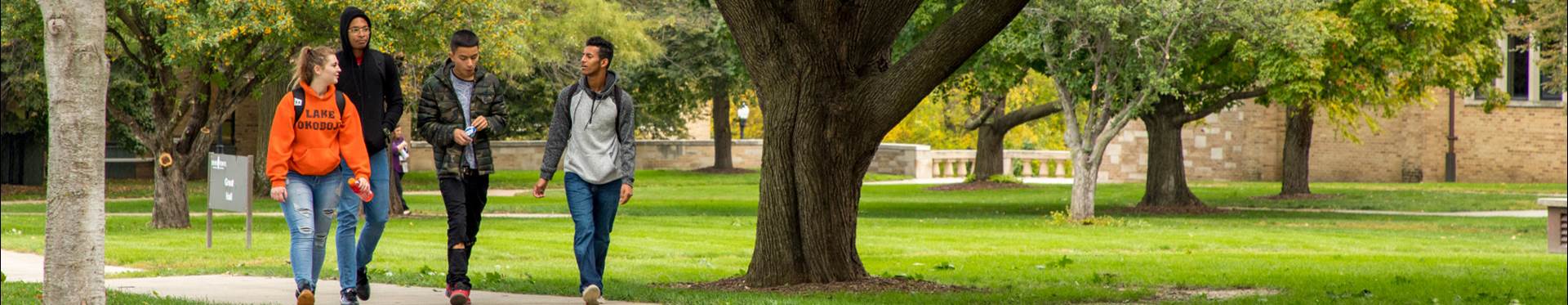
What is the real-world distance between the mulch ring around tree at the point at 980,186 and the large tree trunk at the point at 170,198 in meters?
22.8

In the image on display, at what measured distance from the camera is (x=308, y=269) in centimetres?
812

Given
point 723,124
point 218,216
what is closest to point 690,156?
point 723,124

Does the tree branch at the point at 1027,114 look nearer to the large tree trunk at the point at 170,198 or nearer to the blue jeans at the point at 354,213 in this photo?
the large tree trunk at the point at 170,198

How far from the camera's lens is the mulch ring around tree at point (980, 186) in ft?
134

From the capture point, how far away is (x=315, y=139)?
801cm

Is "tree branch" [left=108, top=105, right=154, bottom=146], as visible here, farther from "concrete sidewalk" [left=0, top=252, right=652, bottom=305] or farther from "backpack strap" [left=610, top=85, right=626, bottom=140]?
"backpack strap" [left=610, top=85, right=626, bottom=140]

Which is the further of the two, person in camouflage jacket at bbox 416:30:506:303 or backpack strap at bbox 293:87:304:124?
person in camouflage jacket at bbox 416:30:506:303

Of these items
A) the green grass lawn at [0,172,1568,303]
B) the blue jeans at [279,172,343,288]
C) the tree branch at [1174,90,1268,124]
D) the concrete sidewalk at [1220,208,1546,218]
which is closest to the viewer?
the blue jeans at [279,172,343,288]

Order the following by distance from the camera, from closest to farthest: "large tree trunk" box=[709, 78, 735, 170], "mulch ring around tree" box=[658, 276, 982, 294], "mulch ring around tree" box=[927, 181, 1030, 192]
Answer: "mulch ring around tree" box=[658, 276, 982, 294], "mulch ring around tree" box=[927, 181, 1030, 192], "large tree trunk" box=[709, 78, 735, 170]

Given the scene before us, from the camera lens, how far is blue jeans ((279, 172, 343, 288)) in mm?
8055

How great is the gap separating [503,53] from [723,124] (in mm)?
29353

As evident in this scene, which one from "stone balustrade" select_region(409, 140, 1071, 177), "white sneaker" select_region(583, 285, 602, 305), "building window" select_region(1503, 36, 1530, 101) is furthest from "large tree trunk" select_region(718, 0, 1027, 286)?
"building window" select_region(1503, 36, 1530, 101)

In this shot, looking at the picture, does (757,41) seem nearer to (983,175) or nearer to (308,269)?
(308,269)

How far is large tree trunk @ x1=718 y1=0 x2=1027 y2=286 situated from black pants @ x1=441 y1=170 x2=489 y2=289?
1.93 m
